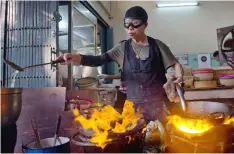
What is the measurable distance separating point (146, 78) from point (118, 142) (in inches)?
33.8

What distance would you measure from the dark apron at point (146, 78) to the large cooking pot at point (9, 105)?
2.97ft

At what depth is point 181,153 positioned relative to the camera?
3.01 ft

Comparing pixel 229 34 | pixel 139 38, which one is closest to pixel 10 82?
pixel 139 38

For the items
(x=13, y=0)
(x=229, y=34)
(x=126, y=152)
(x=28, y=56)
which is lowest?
(x=126, y=152)

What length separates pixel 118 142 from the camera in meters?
0.91

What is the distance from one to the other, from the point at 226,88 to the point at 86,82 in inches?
70.8

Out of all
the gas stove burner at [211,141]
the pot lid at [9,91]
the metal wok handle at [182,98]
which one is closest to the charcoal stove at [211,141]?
the gas stove burner at [211,141]

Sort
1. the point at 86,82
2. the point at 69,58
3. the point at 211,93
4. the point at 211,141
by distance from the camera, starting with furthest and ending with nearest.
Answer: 1. the point at 211,93
2. the point at 86,82
3. the point at 69,58
4. the point at 211,141

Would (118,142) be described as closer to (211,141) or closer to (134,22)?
(211,141)

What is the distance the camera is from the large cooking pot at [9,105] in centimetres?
90

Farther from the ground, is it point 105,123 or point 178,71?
point 178,71

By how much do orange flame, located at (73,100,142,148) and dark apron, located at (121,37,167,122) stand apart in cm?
54

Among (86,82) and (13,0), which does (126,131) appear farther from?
(13,0)

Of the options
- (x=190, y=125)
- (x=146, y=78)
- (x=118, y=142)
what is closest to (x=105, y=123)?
(x=118, y=142)
